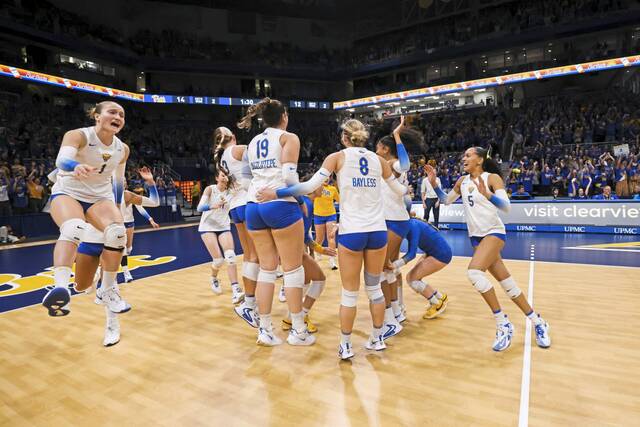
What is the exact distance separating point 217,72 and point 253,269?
29.2 meters

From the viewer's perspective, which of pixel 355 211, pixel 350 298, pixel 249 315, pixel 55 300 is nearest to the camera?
pixel 55 300

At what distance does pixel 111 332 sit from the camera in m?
4.29

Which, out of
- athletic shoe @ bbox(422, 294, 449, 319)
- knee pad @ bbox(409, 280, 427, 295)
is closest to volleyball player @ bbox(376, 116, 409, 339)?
knee pad @ bbox(409, 280, 427, 295)

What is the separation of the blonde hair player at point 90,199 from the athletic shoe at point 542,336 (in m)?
4.08

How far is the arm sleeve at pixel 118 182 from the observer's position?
442 cm

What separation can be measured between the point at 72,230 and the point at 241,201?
1841 mm

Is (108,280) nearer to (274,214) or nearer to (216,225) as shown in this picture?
(274,214)

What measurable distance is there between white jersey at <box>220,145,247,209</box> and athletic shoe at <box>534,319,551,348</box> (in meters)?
3.35

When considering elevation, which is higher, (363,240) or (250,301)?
(363,240)

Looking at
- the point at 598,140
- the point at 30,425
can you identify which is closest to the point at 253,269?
the point at 30,425

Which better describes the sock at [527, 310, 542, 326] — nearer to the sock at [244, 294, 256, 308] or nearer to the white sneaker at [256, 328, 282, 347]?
the white sneaker at [256, 328, 282, 347]

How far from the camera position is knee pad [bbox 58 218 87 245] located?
3338 millimetres

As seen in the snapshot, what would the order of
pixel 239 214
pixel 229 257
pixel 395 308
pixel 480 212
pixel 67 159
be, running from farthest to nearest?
pixel 229 257, pixel 239 214, pixel 395 308, pixel 480 212, pixel 67 159

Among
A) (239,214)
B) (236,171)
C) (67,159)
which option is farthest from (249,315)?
(67,159)
